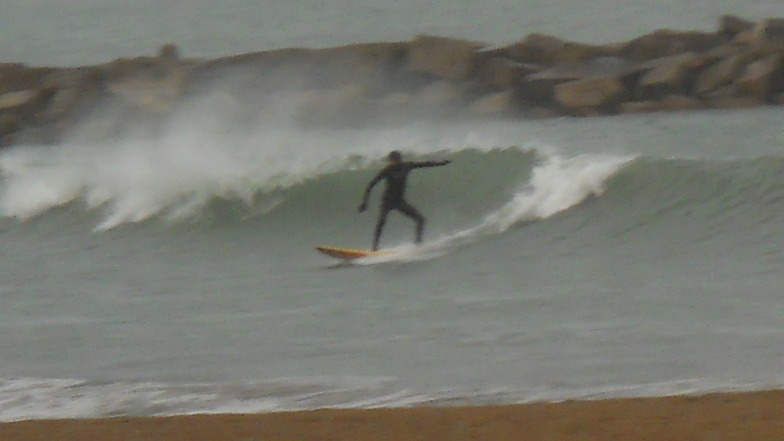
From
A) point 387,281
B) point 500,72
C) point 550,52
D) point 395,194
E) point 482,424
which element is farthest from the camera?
point 550,52

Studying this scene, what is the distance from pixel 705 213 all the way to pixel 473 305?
4405 mm

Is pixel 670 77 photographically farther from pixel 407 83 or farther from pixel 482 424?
pixel 482 424

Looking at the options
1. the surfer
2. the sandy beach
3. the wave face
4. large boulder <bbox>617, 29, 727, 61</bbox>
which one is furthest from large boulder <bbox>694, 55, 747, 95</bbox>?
the sandy beach

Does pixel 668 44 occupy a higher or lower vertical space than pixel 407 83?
Result: higher

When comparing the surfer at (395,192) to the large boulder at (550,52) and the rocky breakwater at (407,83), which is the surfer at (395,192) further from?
the large boulder at (550,52)

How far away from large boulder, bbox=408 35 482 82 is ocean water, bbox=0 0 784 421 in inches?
225

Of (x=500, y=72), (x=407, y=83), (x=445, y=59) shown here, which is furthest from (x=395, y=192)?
(x=445, y=59)

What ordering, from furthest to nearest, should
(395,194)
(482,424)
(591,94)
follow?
(591,94) < (395,194) < (482,424)

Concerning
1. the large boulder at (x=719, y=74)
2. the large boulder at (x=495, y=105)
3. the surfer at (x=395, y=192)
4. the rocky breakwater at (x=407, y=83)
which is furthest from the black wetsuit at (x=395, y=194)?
the large boulder at (x=495, y=105)

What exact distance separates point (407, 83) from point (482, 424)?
1096 inches

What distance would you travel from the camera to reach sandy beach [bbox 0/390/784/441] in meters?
7.45

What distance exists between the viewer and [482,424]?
782 cm

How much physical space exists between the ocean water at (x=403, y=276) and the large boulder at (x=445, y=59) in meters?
5.72

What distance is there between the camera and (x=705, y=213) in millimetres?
16281
